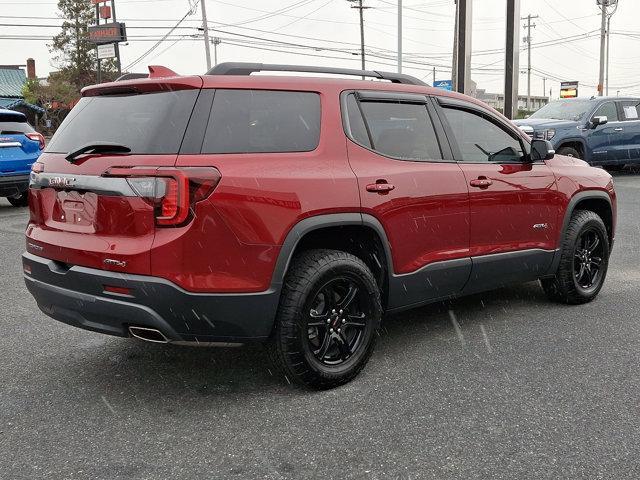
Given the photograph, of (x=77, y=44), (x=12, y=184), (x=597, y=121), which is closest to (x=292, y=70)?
(x=12, y=184)

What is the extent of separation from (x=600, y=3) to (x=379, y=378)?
57281 millimetres

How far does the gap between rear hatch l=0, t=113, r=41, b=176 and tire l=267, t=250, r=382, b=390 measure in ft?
27.5

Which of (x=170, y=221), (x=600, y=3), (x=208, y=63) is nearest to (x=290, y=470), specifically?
(x=170, y=221)

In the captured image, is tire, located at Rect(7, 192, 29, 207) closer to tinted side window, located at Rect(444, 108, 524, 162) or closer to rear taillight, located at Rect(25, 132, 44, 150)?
rear taillight, located at Rect(25, 132, 44, 150)

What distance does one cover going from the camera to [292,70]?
384cm

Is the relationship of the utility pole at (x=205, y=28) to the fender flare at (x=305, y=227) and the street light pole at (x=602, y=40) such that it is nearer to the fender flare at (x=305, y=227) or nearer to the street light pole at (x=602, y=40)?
the street light pole at (x=602, y=40)

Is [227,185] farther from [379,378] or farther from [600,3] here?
[600,3]

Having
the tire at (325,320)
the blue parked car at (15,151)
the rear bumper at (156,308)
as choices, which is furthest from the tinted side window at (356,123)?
the blue parked car at (15,151)

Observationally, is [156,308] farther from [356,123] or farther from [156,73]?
[356,123]

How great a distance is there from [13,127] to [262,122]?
872 centimetres

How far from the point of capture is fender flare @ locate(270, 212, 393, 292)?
3.39 meters

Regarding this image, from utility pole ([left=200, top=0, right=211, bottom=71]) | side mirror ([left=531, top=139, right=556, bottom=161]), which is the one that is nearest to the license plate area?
side mirror ([left=531, top=139, right=556, bottom=161])

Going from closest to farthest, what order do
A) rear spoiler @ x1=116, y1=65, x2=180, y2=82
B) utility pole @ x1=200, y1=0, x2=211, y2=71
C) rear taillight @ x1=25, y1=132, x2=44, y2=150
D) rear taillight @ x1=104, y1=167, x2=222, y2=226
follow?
rear taillight @ x1=104, y1=167, x2=222, y2=226
rear spoiler @ x1=116, y1=65, x2=180, y2=82
rear taillight @ x1=25, y1=132, x2=44, y2=150
utility pole @ x1=200, y1=0, x2=211, y2=71

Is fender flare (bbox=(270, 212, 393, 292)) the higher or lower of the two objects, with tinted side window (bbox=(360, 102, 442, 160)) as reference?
lower
